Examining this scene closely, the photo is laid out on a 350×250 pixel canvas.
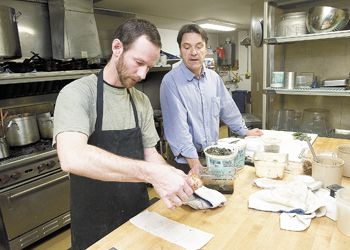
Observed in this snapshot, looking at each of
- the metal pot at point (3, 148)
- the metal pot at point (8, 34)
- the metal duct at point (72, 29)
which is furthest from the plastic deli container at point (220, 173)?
the metal duct at point (72, 29)

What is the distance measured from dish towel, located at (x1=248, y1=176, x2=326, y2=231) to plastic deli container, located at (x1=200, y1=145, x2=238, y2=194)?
123 millimetres

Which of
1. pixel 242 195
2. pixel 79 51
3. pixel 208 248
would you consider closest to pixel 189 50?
pixel 242 195

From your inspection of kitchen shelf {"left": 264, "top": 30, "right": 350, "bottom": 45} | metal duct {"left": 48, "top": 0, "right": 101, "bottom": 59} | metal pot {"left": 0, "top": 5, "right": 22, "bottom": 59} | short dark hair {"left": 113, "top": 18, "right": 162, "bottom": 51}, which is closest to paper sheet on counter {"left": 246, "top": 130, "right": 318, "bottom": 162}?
short dark hair {"left": 113, "top": 18, "right": 162, "bottom": 51}

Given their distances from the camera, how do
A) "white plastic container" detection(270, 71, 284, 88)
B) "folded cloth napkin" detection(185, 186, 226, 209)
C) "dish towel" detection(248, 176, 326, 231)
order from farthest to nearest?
"white plastic container" detection(270, 71, 284, 88), "folded cloth napkin" detection(185, 186, 226, 209), "dish towel" detection(248, 176, 326, 231)

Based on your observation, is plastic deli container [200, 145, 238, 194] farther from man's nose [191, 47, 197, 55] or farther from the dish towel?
man's nose [191, 47, 197, 55]

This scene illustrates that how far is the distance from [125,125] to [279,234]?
0.79m

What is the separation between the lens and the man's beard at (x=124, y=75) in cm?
116

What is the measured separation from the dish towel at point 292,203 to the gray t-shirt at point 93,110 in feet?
1.98

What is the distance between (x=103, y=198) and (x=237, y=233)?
26.0 inches

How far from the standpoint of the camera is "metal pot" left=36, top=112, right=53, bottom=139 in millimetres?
2689

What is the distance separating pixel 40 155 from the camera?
237cm

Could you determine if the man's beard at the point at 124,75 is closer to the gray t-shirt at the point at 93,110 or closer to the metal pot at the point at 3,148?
the gray t-shirt at the point at 93,110

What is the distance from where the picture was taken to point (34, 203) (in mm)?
2373

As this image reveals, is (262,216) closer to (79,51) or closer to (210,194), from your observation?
(210,194)
